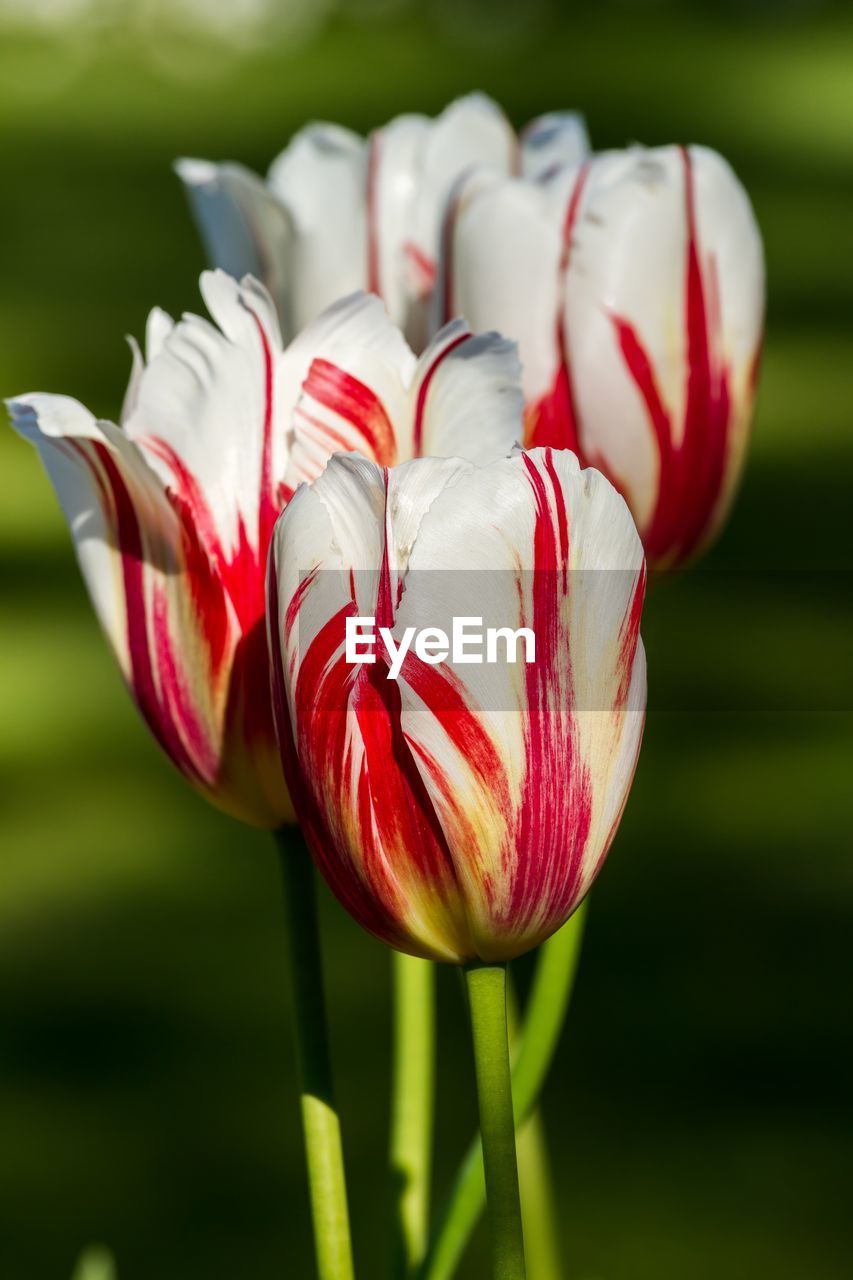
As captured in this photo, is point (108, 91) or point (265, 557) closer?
point (265, 557)

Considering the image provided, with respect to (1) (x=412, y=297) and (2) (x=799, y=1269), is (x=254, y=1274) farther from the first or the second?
(1) (x=412, y=297)

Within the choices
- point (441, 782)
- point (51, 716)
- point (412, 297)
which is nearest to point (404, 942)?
point (441, 782)

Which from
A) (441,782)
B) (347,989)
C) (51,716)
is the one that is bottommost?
(347,989)

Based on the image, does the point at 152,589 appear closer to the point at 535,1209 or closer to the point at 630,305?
the point at 630,305

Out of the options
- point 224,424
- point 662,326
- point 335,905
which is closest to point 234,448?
point 224,424

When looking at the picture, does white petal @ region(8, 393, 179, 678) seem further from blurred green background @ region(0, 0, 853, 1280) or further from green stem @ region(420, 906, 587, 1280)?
blurred green background @ region(0, 0, 853, 1280)

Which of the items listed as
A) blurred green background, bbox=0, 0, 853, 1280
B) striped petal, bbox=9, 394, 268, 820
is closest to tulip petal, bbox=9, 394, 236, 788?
striped petal, bbox=9, 394, 268, 820

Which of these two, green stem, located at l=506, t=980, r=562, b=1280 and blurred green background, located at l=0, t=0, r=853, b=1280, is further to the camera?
blurred green background, located at l=0, t=0, r=853, b=1280
